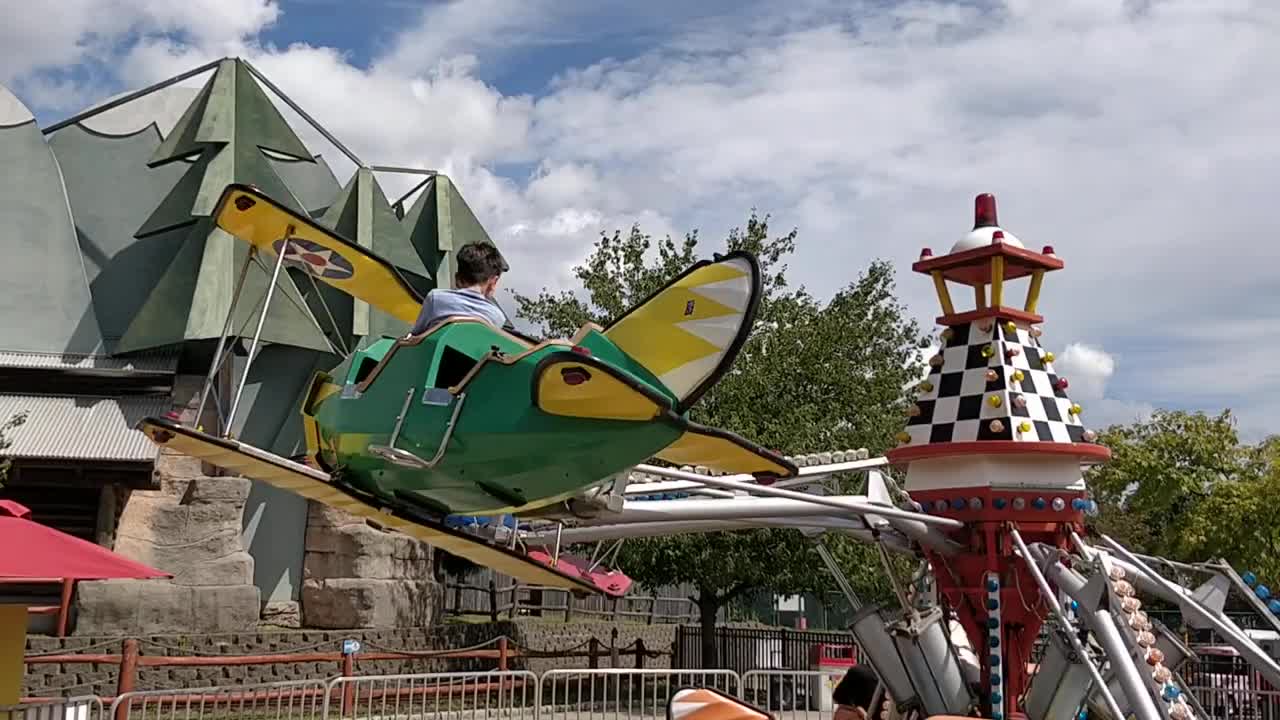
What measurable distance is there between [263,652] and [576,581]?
1312 cm

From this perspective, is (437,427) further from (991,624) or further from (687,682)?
(687,682)

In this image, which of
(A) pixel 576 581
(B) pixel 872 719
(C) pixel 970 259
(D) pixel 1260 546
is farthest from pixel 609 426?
(D) pixel 1260 546

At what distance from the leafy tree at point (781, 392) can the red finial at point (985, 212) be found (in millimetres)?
9485

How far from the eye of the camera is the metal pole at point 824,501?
6.79 metres

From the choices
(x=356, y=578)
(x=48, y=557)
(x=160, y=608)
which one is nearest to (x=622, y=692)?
(x=356, y=578)

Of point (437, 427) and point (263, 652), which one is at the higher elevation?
point (437, 427)

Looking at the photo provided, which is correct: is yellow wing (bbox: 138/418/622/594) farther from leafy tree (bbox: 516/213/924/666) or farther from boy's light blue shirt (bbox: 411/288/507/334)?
leafy tree (bbox: 516/213/924/666)

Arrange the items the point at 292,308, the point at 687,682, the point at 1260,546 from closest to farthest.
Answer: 1. the point at 687,682
2. the point at 292,308
3. the point at 1260,546

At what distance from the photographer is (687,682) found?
17219 mm

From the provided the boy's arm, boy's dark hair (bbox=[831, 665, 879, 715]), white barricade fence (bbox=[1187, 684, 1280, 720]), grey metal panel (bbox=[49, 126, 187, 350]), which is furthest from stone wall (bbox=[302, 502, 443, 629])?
the boy's arm

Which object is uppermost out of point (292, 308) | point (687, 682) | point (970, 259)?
→ point (292, 308)

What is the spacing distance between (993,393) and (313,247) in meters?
5.12

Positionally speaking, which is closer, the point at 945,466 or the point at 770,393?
the point at 945,466

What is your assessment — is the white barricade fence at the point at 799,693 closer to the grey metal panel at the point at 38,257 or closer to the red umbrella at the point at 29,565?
the red umbrella at the point at 29,565
